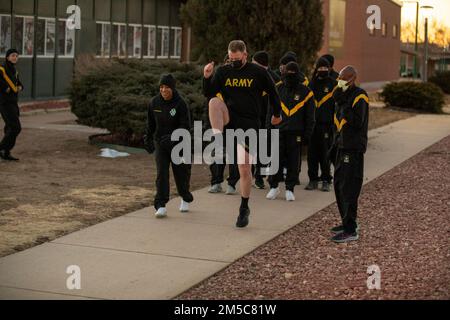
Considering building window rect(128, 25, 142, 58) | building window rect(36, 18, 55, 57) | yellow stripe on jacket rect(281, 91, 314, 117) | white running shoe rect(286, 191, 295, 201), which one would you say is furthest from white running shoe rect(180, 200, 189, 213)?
building window rect(128, 25, 142, 58)

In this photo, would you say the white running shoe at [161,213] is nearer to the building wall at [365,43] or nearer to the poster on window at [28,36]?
the poster on window at [28,36]

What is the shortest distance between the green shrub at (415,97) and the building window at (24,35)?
12.7m

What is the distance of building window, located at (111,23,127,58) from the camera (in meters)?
31.4

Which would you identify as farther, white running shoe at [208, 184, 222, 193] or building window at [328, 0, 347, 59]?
building window at [328, 0, 347, 59]

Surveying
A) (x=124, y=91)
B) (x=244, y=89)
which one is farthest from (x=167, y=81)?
(x=124, y=91)

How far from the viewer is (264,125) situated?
11.1 metres

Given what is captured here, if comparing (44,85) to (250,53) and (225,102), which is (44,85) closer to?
(250,53)

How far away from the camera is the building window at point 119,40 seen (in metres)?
31.4

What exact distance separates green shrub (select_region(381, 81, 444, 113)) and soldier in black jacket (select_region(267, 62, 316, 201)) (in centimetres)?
2056

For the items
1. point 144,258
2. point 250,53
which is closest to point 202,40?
point 250,53

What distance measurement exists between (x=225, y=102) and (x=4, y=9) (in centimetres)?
1740

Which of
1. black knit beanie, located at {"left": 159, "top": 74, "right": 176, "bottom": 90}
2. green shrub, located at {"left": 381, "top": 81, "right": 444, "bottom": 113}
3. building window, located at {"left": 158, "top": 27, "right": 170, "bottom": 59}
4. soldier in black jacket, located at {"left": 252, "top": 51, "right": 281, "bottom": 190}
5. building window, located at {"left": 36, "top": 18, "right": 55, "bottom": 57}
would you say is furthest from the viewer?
building window, located at {"left": 158, "top": 27, "right": 170, "bottom": 59}

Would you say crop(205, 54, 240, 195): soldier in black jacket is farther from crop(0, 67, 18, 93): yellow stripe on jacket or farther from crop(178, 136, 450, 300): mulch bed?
crop(0, 67, 18, 93): yellow stripe on jacket

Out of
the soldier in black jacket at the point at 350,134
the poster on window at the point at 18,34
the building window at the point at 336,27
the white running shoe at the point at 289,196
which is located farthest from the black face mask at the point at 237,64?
the building window at the point at 336,27
